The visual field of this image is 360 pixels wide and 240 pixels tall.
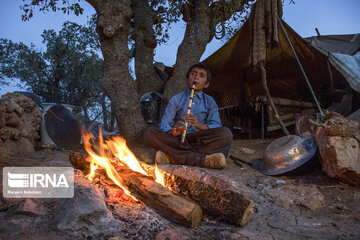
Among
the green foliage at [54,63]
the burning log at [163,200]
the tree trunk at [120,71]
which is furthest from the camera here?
the green foliage at [54,63]

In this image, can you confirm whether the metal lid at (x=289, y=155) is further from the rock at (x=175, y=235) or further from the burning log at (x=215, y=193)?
the rock at (x=175, y=235)

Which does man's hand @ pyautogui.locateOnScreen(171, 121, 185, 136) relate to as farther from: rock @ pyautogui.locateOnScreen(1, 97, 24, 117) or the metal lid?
rock @ pyautogui.locateOnScreen(1, 97, 24, 117)

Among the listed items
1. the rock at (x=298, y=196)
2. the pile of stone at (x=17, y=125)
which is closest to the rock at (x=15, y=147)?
the pile of stone at (x=17, y=125)

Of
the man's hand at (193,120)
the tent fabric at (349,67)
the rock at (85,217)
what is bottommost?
the rock at (85,217)

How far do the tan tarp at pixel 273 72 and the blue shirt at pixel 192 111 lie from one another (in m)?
2.84

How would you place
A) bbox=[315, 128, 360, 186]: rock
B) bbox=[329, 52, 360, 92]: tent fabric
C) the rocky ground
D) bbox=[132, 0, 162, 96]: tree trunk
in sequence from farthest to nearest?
bbox=[132, 0, 162, 96]: tree trunk → bbox=[329, 52, 360, 92]: tent fabric → bbox=[315, 128, 360, 186]: rock → the rocky ground

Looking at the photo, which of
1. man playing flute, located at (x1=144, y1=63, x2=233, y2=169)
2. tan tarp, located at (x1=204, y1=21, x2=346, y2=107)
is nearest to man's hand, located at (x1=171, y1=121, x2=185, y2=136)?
man playing flute, located at (x1=144, y1=63, x2=233, y2=169)

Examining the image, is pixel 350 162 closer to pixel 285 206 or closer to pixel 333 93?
pixel 285 206

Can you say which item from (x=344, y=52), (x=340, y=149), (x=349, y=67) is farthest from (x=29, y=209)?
(x=344, y=52)

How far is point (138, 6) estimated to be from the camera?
5359mm

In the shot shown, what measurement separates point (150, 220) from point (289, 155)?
6.26 feet

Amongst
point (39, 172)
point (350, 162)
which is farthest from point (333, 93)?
point (39, 172)

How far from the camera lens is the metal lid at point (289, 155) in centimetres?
255

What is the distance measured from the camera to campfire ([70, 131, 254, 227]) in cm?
140
